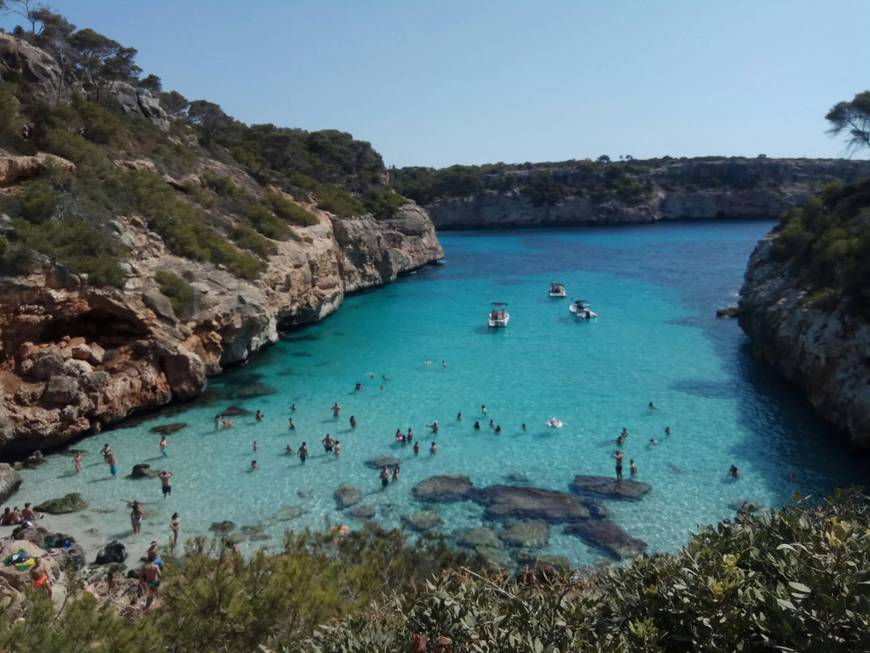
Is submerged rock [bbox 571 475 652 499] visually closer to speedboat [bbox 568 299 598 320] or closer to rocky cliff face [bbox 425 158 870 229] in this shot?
speedboat [bbox 568 299 598 320]

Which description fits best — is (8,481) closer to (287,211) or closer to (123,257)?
(123,257)

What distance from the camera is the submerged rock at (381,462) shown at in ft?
62.6

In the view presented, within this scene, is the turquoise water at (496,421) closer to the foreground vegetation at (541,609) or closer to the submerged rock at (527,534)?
the submerged rock at (527,534)

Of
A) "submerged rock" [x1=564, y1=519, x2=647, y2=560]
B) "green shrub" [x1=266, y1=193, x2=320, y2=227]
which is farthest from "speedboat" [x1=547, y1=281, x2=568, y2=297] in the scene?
"submerged rock" [x1=564, y1=519, x2=647, y2=560]

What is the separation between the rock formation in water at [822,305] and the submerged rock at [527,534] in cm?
1119

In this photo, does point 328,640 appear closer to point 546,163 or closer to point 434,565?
point 434,565

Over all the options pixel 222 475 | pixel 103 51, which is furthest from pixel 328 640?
pixel 103 51

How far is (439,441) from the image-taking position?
20.9 m

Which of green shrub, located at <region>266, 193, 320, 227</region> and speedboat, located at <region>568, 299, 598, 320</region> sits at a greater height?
green shrub, located at <region>266, 193, 320, 227</region>

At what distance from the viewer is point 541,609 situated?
580 centimetres

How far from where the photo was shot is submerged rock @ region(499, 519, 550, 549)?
48.9 ft

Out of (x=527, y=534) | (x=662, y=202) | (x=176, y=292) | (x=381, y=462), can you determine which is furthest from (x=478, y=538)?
(x=662, y=202)

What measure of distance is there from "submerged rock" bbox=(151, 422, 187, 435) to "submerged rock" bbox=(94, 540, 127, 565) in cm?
710

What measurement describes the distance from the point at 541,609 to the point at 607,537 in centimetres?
1016
